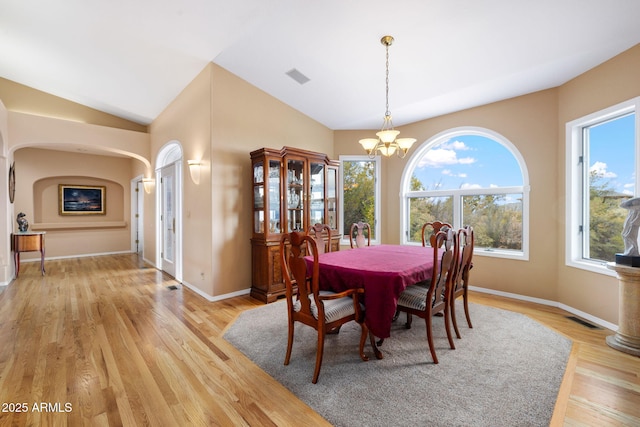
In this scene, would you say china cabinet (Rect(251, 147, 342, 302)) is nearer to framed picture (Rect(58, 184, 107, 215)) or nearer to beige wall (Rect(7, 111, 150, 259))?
beige wall (Rect(7, 111, 150, 259))

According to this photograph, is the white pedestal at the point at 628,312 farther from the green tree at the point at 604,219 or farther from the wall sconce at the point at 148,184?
the wall sconce at the point at 148,184

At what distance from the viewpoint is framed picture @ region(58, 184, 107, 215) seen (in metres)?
7.46

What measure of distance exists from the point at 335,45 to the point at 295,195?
2.07 m

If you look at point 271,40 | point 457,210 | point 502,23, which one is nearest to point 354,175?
point 457,210

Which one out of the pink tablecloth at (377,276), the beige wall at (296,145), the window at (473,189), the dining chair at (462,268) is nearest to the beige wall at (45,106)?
the beige wall at (296,145)

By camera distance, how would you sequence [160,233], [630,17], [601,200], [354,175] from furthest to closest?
[160,233] < [354,175] < [601,200] < [630,17]

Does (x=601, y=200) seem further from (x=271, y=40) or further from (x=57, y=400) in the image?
(x=57, y=400)

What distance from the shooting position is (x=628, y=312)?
104 inches

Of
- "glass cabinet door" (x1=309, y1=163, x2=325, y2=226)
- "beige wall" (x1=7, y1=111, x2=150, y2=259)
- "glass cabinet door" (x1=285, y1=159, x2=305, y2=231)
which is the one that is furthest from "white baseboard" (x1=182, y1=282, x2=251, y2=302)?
"beige wall" (x1=7, y1=111, x2=150, y2=259)

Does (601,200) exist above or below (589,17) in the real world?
below

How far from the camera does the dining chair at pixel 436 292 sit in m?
2.36

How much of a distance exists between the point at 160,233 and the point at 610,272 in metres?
6.99

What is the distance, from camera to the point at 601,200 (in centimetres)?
333

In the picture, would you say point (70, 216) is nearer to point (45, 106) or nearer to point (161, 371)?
point (45, 106)
